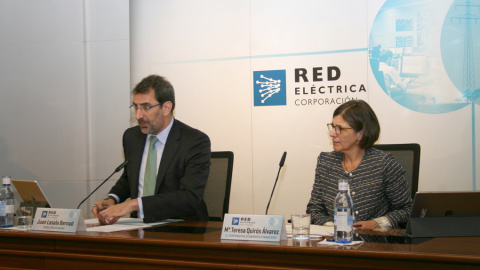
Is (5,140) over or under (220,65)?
under

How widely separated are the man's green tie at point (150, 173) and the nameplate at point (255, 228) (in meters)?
0.97

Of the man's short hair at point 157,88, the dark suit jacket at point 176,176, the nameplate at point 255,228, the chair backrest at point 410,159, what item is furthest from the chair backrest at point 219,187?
the nameplate at point 255,228

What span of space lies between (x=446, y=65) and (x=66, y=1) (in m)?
3.10

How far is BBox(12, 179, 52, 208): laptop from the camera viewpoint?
8.02 feet

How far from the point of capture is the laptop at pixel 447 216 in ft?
6.00

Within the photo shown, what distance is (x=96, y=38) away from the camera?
4.22 meters

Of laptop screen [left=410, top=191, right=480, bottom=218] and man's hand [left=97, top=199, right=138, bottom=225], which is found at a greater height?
laptop screen [left=410, top=191, right=480, bottom=218]

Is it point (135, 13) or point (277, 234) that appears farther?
point (135, 13)

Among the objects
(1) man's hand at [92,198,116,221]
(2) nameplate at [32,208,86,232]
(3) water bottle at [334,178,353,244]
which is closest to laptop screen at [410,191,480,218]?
(3) water bottle at [334,178,353,244]

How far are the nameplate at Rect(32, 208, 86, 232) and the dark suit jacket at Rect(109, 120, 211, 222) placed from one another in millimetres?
333

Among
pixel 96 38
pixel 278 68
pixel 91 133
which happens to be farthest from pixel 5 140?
pixel 278 68

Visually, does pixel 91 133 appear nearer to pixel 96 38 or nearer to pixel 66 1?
pixel 96 38

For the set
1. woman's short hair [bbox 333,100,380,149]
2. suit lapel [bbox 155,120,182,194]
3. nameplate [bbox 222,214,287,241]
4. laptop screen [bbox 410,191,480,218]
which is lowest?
nameplate [bbox 222,214,287,241]

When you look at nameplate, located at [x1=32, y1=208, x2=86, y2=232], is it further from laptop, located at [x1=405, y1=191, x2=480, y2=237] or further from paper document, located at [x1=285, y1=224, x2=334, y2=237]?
laptop, located at [x1=405, y1=191, x2=480, y2=237]
